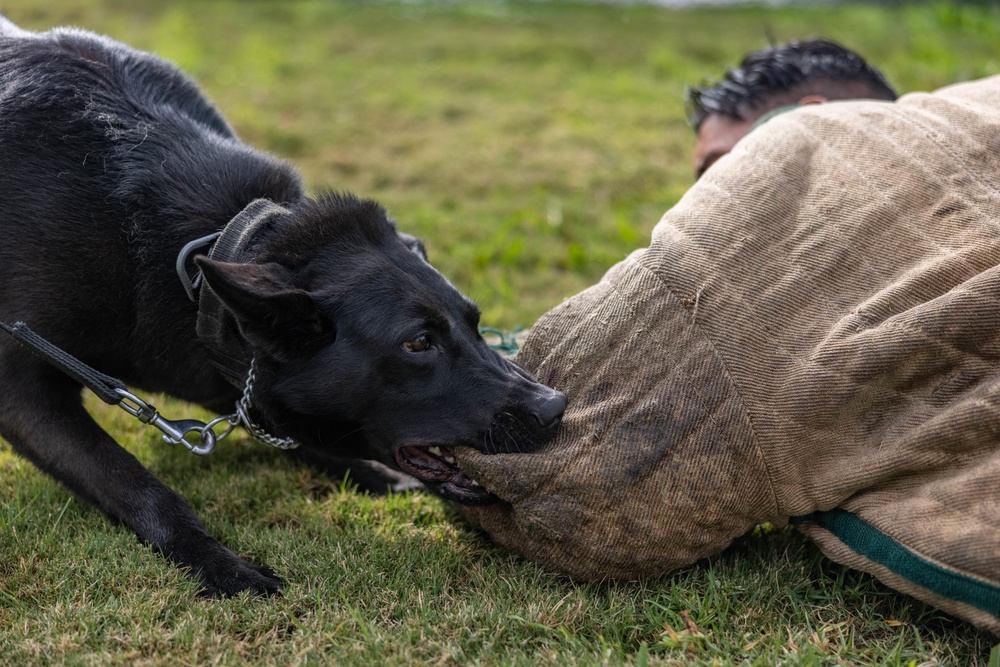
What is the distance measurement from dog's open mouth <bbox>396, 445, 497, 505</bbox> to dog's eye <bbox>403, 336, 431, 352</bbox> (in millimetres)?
292

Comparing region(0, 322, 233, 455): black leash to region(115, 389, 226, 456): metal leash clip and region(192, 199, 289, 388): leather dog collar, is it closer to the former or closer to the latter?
region(115, 389, 226, 456): metal leash clip

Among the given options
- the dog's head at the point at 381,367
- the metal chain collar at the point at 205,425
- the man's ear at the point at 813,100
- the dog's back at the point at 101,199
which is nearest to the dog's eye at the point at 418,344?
the dog's head at the point at 381,367

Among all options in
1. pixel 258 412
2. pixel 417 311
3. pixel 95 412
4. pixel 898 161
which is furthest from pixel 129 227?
pixel 898 161

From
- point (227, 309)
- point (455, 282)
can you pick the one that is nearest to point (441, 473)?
point (227, 309)

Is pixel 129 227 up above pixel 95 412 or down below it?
above

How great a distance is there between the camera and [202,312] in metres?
2.79

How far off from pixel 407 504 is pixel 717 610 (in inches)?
45.3

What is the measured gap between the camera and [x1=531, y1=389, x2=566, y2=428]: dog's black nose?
8.63ft

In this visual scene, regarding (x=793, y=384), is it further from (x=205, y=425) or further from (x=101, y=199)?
(x=101, y=199)

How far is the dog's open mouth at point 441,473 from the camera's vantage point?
2.75 m

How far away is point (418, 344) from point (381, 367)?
126 mm

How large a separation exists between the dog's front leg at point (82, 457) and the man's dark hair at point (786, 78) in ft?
10.1

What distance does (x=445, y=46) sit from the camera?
8.90 m

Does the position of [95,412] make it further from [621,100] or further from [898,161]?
[621,100]
